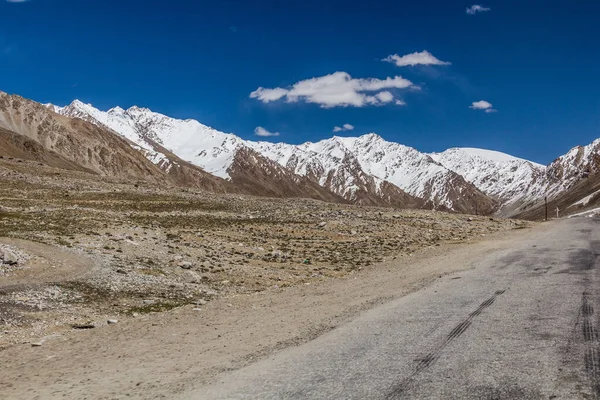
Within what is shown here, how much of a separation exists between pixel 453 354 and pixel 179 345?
6.80 metres

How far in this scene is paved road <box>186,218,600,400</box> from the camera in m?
8.80

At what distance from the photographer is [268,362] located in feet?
36.5

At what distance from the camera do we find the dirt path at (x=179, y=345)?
34.2 feet

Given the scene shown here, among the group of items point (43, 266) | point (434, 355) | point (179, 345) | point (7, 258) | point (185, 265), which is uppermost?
point (7, 258)

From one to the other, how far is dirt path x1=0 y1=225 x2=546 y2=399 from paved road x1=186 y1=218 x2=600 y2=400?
0.98 m

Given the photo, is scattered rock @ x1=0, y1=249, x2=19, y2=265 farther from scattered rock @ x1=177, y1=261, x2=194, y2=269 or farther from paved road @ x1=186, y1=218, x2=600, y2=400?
paved road @ x1=186, y1=218, x2=600, y2=400

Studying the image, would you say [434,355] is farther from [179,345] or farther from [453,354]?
[179,345]

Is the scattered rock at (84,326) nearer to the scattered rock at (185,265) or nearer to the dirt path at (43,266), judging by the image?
the dirt path at (43,266)

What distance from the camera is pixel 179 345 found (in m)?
13.2

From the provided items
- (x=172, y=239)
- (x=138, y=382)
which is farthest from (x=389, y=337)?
(x=172, y=239)

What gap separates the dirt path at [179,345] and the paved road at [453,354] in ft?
3.21

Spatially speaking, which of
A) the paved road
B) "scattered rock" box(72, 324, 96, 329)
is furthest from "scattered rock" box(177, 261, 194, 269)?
the paved road

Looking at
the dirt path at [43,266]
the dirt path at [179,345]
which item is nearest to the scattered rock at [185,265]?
the dirt path at [43,266]

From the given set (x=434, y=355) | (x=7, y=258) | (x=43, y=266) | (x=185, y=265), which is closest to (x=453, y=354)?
(x=434, y=355)
